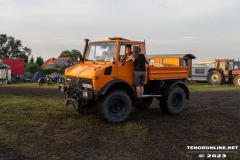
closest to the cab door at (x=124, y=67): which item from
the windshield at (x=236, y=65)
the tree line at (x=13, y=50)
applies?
the windshield at (x=236, y=65)

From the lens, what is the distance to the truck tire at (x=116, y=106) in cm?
719

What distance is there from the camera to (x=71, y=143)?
221 inches

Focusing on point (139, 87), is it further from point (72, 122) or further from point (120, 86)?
point (72, 122)

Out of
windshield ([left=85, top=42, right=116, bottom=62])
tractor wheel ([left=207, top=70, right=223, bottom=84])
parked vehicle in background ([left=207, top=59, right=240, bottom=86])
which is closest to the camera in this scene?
windshield ([left=85, top=42, right=116, bottom=62])

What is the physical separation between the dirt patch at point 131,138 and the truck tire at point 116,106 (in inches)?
8.7

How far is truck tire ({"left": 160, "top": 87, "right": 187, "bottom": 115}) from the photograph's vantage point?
8782 mm

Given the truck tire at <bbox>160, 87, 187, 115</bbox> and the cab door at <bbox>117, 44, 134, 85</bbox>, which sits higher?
the cab door at <bbox>117, 44, 134, 85</bbox>

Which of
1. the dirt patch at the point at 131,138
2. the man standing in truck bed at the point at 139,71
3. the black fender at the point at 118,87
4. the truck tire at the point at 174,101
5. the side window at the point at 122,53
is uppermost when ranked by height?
the side window at the point at 122,53

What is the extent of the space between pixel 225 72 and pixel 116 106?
775 inches

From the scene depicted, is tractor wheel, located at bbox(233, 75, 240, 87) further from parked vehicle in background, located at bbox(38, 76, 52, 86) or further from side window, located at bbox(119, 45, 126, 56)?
side window, located at bbox(119, 45, 126, 56)

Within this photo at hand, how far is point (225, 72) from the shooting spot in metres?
24.6

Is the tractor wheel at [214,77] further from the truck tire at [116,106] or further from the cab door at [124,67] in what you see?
the truck tire at [116,106]

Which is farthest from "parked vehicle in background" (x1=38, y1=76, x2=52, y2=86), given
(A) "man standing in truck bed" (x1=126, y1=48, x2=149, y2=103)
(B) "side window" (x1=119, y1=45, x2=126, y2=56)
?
(A) "man standing in truck bed" (x1=126, y1=48, x2=149, y2=103)

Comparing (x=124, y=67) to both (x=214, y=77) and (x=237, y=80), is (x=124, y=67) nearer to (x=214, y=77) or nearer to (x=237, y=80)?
(x=237, y=80)
